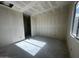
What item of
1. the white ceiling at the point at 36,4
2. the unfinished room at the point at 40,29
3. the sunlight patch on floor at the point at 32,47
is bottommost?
the sunlight patch on floor at the point at 32,47

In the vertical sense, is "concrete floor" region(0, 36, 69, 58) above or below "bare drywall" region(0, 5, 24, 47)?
below

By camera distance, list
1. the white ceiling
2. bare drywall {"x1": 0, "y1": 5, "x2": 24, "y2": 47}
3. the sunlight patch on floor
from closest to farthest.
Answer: the sunlight patch on floor
the white ceiling
bare drywall {"x1": 0, "y1": 5, "x2": 24, "y2": 47}

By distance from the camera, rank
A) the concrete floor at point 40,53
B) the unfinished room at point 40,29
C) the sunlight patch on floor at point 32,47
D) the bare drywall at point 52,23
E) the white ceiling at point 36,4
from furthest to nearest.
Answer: the bare drywall at point 52,23 < the white ceiling at point 36,4 < the sunlight patch on floor at point 32,47 < the unfinished room at point 40,29 < the concrete floor at point 40,53

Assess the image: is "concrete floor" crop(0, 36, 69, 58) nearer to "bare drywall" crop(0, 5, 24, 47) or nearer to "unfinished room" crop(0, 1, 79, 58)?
"unfinished room" crop(0, 1, 79, 58)

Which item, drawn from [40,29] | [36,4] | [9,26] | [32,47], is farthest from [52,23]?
[9,26]

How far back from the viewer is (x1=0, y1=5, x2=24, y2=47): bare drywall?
3.48 meters

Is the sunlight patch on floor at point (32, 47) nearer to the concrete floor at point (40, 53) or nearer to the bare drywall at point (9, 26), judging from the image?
the concrete floor at point (40, 53)

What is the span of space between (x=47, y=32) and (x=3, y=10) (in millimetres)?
4436

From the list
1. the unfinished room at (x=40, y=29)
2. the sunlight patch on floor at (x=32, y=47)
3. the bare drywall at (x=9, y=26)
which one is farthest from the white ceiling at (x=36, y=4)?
the sunlight patch on floor at (x=32, y=47)

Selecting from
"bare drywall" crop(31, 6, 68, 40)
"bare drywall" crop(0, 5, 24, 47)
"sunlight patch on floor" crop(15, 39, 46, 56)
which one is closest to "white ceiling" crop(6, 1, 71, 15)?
"bare drywall" crop(0, 5, 24, 47)

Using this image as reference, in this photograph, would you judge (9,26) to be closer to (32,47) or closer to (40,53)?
(32,47)

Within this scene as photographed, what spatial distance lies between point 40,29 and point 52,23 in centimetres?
169

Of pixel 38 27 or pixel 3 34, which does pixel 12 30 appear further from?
pixel 38 27

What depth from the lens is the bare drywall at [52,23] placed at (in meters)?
5.35
